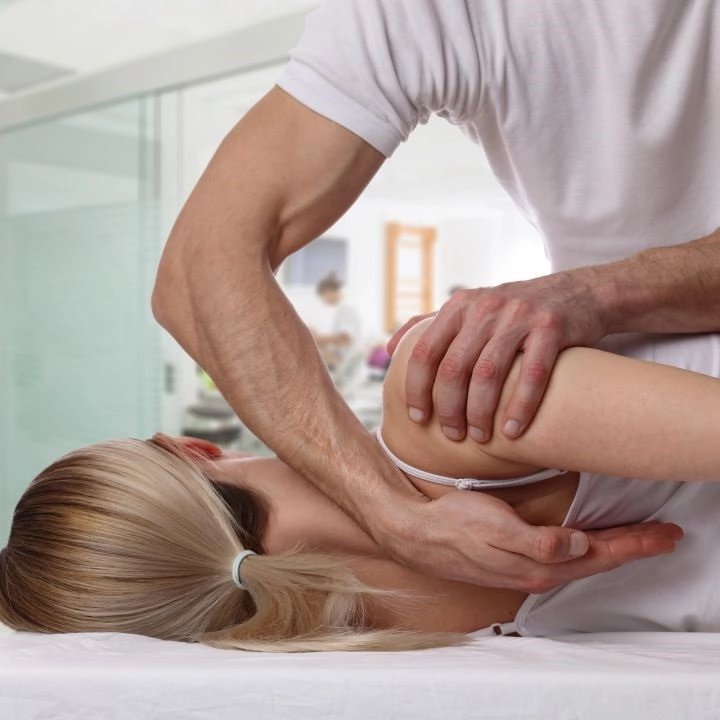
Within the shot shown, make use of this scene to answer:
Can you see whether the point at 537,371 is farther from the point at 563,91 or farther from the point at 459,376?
the point at 563,91

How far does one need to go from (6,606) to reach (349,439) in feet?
1.63

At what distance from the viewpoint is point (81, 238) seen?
11.9 feet

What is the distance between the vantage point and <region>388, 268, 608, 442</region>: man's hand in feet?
3.18

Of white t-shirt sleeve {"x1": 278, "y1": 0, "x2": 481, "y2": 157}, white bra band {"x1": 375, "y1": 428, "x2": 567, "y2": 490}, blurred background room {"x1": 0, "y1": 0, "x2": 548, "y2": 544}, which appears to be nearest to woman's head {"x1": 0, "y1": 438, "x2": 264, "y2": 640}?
white bra band {"x1": 375, "y1": 428, "x2": 567, "y2": 490}

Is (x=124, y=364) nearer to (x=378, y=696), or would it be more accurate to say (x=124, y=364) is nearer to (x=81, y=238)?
(x=81, y=238)

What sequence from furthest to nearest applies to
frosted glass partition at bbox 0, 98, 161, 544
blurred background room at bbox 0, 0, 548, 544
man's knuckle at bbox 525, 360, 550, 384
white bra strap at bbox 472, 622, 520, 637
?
frosted glass partition at bbox 0, 98, 161, 544 → blurred background room at bbox 0, 0, 548, 544 → white bra strap at bbox 472, 622, 520, 637 → man's knuckle at bbox 525, 360, 550, 384

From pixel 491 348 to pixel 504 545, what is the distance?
226mm

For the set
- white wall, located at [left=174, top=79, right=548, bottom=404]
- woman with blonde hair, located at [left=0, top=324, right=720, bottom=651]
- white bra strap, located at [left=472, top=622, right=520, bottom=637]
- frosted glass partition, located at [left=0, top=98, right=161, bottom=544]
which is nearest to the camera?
woman with blonde hair, located at [left=0, top=324, right=720, bottom=651]

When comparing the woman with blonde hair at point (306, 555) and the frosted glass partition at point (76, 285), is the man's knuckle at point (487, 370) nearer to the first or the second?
the woman with blonde hair at point (306, 555)

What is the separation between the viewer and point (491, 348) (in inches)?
39.4

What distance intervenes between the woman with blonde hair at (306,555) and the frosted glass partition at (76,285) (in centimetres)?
234

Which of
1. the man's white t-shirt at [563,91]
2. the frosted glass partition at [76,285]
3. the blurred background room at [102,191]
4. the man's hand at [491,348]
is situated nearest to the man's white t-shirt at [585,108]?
the man's white t-shirt at [563,91]

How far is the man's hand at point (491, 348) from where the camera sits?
0.97 m

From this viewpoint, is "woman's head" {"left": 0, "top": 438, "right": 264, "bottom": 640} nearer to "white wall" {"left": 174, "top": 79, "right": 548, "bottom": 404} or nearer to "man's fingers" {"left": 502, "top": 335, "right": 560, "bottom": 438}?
"man's fingers" {"left": 502, "top": 335, "right": 560, "bottom": 438}
